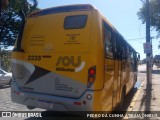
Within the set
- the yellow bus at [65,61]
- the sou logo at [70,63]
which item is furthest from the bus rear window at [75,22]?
the sou logo at [70,63]

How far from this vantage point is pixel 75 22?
288 inches

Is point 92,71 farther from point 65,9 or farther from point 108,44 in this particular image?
point 65,9

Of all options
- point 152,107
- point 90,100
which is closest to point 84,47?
point 90,100

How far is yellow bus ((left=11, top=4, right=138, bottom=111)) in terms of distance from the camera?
6871 millimetres

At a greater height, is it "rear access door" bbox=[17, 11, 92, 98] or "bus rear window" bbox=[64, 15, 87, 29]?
"bus rear window" bbox=[64, 15, 87, 29]

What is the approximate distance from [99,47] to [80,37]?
1.83 ft

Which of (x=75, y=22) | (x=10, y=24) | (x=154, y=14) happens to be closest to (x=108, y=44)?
(x=75, y=22)

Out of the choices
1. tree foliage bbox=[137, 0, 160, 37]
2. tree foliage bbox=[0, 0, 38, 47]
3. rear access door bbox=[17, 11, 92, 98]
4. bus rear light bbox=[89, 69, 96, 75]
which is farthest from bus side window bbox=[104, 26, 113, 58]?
tree foliage bbox=[137, 0, 160, 37]

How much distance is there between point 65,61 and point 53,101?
1.04 meters

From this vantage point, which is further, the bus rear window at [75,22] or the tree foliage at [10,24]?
the tree foliage at [10,24]

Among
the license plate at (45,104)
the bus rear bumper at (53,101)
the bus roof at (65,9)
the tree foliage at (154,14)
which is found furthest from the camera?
the tree foliage at (154,14)

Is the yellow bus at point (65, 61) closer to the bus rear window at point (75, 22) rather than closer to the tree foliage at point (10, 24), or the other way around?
the bus rear window at point (75, 22)

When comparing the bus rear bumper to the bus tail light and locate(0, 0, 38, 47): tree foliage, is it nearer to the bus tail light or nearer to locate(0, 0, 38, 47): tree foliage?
the bus tail light

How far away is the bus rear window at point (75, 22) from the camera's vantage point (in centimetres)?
720
